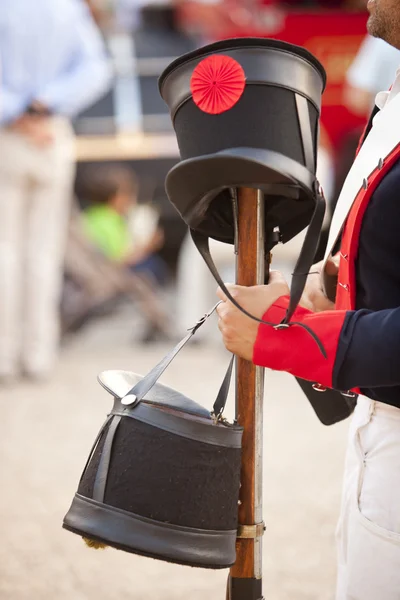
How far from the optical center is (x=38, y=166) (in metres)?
4.14

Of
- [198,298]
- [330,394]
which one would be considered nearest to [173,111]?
[330,394]

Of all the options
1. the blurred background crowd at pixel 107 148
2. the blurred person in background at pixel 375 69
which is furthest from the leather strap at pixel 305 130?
the blurred person in background at pixel 375 69

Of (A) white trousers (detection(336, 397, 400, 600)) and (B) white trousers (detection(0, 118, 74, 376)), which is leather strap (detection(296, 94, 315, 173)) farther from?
(B) white trousers (detection(0, 118, 74, 376))

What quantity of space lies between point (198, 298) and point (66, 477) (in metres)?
2.42

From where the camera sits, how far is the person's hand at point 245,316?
106 centimetres

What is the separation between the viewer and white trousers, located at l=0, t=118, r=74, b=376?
4.12m

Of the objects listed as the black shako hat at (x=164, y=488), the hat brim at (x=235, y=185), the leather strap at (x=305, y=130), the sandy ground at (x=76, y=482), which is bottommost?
the sandy ground at (x=76, y=482)

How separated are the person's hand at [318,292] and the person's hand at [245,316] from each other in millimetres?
267

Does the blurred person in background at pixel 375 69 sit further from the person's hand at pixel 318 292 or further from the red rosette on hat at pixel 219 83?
the red rosette on hat at pixel 219 83

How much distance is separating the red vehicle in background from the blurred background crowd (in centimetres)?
1

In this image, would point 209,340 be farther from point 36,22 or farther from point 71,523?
point 71,523

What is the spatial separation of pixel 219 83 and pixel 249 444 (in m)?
0.50

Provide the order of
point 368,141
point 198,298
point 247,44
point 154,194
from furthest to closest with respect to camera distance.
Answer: point 154,194, point 198,298, point 368,141, point 247,44

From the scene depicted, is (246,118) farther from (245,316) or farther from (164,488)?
(164,488)
